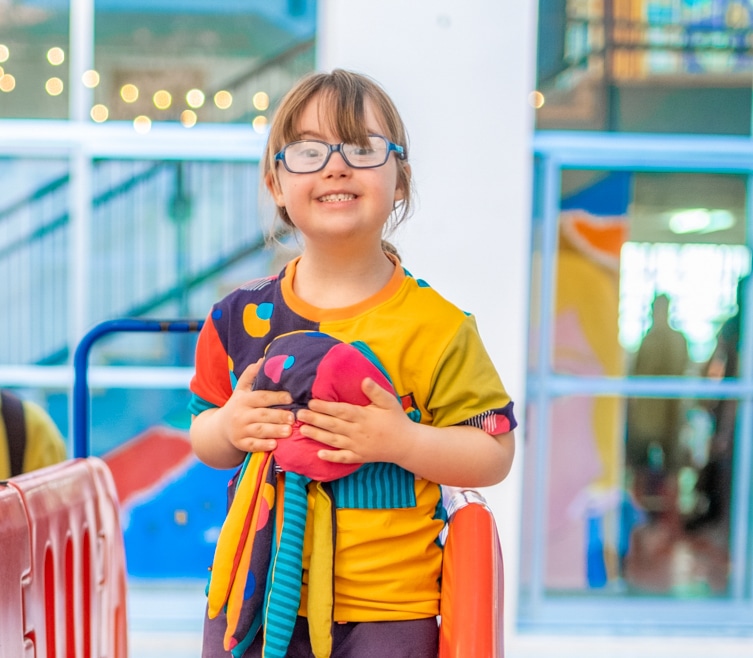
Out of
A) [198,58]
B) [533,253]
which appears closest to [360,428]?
[533,253]

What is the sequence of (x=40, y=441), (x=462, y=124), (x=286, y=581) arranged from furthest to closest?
(x=40, y=441), (x=462, y=124), (x=286, y=581)

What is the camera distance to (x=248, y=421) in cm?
88

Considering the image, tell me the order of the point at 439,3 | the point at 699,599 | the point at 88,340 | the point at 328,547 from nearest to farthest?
the point at 328,547
the point at 88,340
the point at 439,3
the point at 699,599

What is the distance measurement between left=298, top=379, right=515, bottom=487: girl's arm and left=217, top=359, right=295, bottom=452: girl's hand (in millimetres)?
26

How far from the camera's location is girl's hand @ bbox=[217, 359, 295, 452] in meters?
0.87

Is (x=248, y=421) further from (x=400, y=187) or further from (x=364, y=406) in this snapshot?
(x=400, y=187)

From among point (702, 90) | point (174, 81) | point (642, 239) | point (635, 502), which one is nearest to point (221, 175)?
point (174, 81)

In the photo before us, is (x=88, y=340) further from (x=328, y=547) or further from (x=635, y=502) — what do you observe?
(x=635, y=502)

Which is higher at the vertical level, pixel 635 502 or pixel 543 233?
pixel 543 233

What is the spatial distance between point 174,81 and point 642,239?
141cm

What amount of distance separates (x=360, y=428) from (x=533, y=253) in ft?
4.57

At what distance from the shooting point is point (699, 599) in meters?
2.24

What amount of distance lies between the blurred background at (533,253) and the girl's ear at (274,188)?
1.12 meters

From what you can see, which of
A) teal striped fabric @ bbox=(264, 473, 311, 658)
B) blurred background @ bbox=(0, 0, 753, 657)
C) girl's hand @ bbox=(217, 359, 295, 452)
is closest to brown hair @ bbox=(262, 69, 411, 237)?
girl's hand @ bbox=(217, 359, 295, 452)
